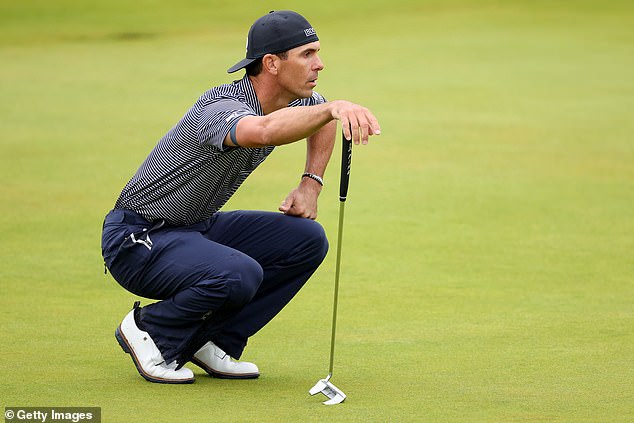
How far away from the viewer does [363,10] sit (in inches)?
870

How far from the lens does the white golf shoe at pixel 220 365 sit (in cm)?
506

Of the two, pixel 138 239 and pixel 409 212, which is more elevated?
pixel 138 239

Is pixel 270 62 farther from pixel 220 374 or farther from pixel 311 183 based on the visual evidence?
pixel 220 374

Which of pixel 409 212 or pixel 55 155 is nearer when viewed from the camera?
pixel 409 212

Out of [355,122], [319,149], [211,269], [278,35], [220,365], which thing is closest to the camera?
[355,122]

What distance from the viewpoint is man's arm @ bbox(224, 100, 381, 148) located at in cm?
421

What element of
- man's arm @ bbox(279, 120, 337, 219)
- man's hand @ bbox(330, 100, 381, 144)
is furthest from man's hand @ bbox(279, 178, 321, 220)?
man's hand @ bbox(330, 100, 381, 144)

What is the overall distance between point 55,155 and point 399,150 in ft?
10.2

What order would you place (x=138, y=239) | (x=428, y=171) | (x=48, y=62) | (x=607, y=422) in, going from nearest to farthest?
1. (x=607, y=422)
2. (x=138, y=239)
3. (x=428, y=171)
4. (x=48, y=62)

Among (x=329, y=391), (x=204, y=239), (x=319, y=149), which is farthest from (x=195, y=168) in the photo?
(x=329, y=391)

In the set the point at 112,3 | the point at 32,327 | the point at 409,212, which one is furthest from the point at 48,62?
the point at 32,327

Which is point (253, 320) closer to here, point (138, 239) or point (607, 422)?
point (138, 239)

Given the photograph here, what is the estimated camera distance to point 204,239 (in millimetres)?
4957

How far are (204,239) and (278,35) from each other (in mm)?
850
